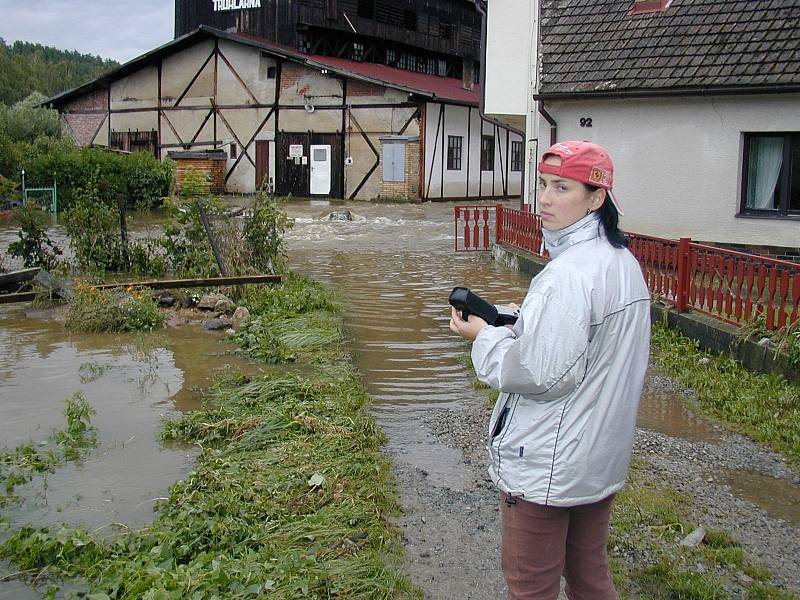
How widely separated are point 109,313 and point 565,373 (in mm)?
8180

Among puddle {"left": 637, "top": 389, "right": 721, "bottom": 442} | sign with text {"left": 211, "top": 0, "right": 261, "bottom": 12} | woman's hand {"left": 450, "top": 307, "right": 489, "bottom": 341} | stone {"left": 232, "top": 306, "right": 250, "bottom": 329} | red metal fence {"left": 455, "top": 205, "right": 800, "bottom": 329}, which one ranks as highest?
sign with text {"left": 211, "top": 0, "right": 261, "bottom": 12}

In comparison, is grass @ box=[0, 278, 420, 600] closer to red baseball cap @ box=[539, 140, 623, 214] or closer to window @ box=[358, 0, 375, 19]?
red baseball cap @ box=[539, 140, 623, 214]

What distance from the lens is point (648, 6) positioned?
1573cm

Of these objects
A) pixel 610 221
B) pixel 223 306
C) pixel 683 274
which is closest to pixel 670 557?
pixel 610 221

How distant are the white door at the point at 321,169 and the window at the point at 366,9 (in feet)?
25.7

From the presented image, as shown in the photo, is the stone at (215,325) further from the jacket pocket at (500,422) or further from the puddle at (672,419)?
the jacket pocket at (500,422)

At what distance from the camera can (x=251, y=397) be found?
7.01 m

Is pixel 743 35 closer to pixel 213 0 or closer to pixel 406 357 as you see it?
pixel 406 357

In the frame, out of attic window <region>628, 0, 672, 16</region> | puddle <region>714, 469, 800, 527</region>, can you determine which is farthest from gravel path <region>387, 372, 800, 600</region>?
attic window <region>628, 0, 672, 16</region>

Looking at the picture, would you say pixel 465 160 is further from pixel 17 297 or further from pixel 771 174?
pixel 17 297

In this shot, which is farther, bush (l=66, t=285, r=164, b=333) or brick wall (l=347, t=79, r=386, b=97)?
brick wall (l=347, t=79, r=386, b=97)

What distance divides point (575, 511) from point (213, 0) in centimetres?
3902

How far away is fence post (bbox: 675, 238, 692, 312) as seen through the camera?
9516 millimetres

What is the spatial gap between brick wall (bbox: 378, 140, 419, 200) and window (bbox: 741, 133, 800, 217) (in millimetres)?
18479
